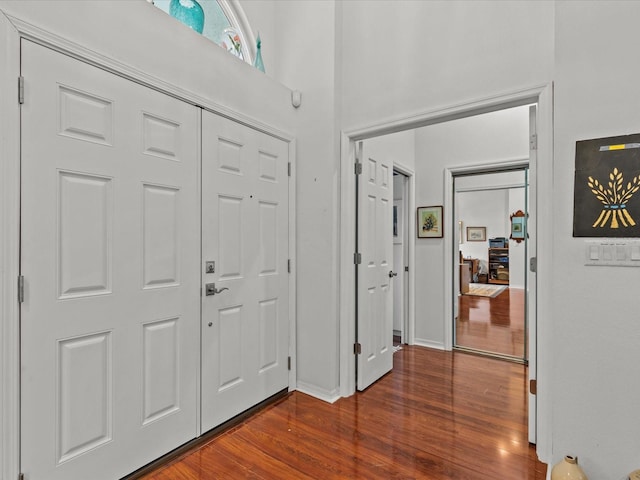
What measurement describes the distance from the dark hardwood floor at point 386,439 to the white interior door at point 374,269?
259mm

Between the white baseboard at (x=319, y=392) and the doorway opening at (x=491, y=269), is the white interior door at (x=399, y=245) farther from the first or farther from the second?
the white baseboard at (x=319, y=392)

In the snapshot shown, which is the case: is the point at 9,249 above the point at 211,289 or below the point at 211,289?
above

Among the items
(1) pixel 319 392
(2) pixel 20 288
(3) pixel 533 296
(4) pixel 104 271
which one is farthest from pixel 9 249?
(3) pixel 533 296

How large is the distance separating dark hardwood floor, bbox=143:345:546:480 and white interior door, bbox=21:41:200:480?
0.36 metres

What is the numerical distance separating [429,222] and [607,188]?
2.42m

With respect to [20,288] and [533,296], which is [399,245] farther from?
[20,288]

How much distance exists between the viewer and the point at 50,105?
1460 millimetres

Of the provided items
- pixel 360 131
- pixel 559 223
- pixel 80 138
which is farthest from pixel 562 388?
pixel 80 138

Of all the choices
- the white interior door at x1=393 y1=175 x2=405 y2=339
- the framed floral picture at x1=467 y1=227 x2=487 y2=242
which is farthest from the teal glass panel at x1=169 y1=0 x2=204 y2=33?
the framed floral picture at x1=467 y1=227 x2=487 y2=242

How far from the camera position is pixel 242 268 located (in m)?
2.34

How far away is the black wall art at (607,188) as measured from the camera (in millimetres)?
1487

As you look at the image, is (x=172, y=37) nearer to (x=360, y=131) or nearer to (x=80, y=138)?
(x=80, y=138)

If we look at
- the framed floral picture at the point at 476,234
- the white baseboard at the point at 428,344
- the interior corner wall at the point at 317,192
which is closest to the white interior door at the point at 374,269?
the interior corner wall at the point at 317,192

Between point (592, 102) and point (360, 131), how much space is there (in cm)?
140
